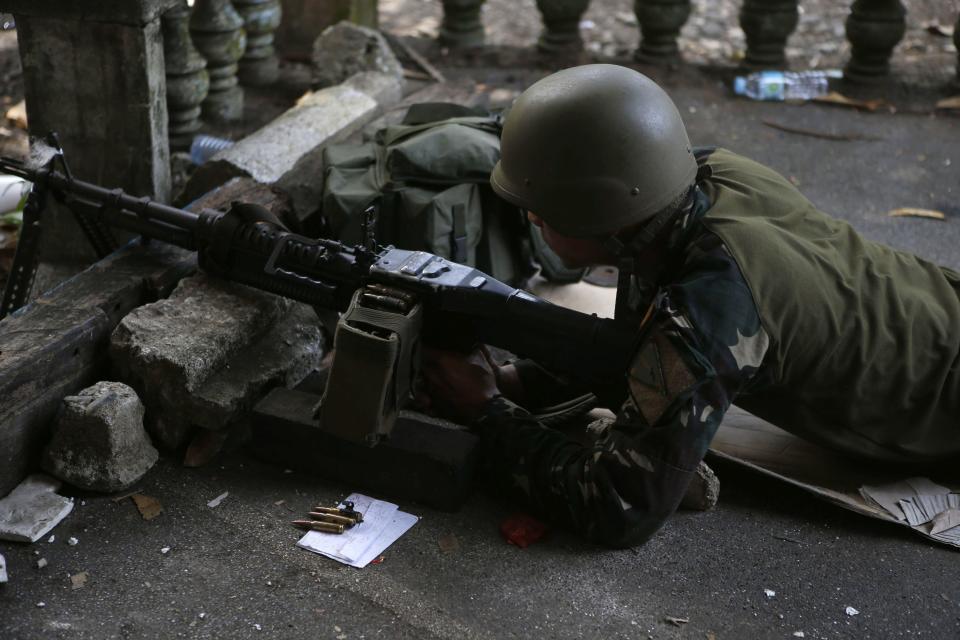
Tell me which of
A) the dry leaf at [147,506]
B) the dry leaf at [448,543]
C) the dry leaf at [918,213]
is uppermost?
the dry leaf at [918,213]

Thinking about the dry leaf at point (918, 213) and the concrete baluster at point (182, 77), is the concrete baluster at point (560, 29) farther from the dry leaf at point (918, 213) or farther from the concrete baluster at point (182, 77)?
the dry leaf at point (918, 213)

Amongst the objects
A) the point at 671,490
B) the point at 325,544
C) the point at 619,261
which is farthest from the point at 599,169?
the point at 325,544

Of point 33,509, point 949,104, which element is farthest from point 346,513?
point 949,104

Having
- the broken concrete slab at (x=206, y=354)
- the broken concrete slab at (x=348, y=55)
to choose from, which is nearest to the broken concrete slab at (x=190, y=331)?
the broken concrete slab at (x=206, y=354)

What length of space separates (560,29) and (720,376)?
16.7 ft

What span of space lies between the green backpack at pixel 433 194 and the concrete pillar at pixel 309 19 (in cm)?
310

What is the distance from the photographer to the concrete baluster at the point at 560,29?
717 centimetres

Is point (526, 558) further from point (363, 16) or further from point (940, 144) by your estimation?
point (363, 16)

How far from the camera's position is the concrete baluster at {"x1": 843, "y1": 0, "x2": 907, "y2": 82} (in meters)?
6.79

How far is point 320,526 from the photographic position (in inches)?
121

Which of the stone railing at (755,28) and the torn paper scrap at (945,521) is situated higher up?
the stone railing at (755,28)

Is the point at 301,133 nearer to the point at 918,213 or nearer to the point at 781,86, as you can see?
the point at 918,213

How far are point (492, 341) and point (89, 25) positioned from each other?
2.02 m

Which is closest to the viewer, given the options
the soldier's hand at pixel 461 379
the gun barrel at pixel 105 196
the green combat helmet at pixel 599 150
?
the green combat helmet at pixel 599 150
